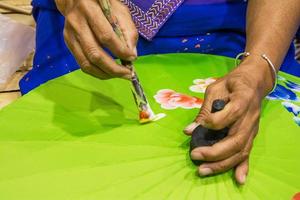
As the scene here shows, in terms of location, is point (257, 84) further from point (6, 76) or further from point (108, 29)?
point (6, 76)

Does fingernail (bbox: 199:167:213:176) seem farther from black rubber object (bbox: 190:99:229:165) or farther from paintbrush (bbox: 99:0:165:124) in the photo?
paintbrush (bbox: 99:0:165:124)

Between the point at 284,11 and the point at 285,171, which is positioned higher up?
the point at 284,11

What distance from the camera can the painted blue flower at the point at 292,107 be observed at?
93 centimetres

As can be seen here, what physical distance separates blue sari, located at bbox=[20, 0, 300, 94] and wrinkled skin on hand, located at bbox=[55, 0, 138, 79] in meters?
0.22

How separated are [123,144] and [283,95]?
375 mm

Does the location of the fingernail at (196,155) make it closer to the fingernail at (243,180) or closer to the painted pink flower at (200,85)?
the fingernail at (243,180)

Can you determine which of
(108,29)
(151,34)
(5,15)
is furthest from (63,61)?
(5,15)

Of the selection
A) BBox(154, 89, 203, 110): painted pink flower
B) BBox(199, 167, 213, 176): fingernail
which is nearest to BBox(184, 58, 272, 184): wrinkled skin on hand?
BBox(199, 167, 213, 176): fingernail

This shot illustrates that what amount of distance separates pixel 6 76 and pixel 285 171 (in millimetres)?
890

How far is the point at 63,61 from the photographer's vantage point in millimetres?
1077

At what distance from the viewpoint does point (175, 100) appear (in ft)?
3.13

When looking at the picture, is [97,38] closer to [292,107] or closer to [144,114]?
[144,114]

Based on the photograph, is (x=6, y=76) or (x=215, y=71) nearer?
(x=215, y=71)

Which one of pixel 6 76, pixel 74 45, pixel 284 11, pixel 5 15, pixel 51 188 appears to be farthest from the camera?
pixel 5 15
